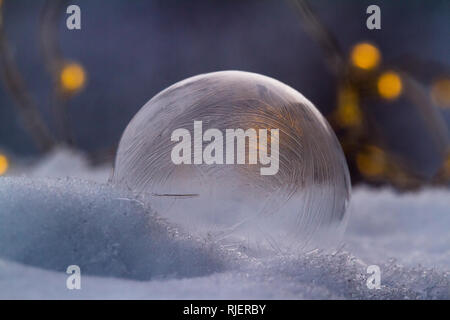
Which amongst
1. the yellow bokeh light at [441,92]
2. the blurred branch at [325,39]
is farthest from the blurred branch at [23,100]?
the yellow bokeh light at [441,92]

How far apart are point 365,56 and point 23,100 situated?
1.70 meters

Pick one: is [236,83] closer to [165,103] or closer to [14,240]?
[165,103]

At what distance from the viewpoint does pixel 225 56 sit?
3.07 m

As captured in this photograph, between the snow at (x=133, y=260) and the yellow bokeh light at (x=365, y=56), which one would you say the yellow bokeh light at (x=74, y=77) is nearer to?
the yellow bokeh light at (x=365, y=56)

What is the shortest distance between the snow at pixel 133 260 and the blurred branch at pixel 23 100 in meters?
1.64

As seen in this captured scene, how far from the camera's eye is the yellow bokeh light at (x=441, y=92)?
2.81m

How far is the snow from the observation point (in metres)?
1.22

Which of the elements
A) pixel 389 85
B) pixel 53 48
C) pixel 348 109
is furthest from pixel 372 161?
pixel 53 48

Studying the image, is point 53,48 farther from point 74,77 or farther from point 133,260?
point 133,260

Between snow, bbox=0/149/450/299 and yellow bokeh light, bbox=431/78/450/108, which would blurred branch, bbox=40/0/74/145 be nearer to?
snow, bbox=0/149/450/299

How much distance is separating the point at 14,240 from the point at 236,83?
629mm

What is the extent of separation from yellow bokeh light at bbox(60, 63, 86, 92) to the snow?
1678 mm

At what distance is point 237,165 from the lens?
1.38 m
